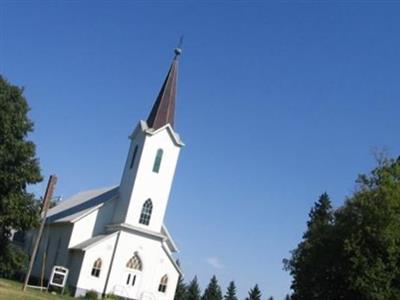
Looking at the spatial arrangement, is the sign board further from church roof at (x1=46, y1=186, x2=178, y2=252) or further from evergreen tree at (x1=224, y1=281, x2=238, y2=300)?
evergreen tree at (x1=224, y1=281, x2=238, y2=300)

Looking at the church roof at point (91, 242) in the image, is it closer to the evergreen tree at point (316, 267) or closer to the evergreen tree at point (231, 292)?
the evergreen tree at point (316, 267)

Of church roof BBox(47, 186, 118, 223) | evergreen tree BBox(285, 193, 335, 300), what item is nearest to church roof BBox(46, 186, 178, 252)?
church roof BBox(47, 186, 118, 223)

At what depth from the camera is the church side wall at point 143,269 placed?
A: 1703 inches

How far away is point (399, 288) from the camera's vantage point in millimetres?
38156

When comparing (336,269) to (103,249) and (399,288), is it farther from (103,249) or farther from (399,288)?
(103,249)

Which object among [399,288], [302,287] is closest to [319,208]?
[302,287]

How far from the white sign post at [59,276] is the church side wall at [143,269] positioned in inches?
127

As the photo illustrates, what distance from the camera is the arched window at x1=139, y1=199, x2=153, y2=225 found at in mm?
45031

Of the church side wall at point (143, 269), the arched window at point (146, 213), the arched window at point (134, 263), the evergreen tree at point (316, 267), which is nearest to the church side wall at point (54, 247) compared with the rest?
the church side wall at point (143, 269)

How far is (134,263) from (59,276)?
5.38 metres

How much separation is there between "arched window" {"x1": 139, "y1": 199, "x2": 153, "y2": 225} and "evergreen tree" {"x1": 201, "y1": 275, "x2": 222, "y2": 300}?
46.7 m

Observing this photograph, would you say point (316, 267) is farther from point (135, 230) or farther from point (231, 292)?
point (231, 292)

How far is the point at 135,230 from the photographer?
44062mm

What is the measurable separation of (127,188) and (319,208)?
29.7 meters
